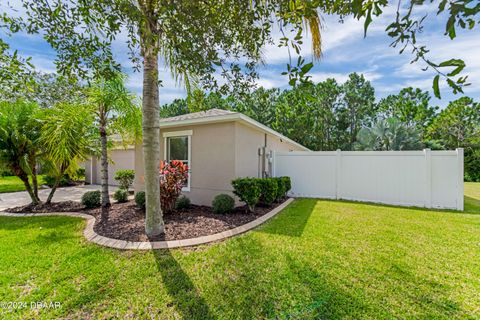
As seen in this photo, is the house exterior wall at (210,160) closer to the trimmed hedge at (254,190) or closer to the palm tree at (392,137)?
the trimmed hedge at (254,190)

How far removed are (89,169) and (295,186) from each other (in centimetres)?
1402

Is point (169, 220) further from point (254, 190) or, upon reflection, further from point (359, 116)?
point (359, 116)

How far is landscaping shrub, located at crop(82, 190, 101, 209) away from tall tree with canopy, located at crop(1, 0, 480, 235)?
563 cm

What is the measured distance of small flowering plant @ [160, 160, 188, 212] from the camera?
614 cm

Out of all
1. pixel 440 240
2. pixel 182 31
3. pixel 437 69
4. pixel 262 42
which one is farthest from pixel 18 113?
pixel 440 240

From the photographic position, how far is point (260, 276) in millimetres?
3230

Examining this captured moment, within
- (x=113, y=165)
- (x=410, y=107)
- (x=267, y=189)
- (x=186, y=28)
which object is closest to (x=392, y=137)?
(x=410, y=107)

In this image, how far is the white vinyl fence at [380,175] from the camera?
768cm

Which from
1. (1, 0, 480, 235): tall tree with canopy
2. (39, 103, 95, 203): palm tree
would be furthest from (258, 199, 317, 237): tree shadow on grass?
(39, 103, 95, 203): palm tree

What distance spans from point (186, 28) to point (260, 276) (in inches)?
135

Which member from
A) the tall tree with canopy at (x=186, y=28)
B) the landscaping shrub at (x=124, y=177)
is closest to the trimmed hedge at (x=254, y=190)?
the tall tree with canopy at (x=186, y=28)

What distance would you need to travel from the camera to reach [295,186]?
10.2m

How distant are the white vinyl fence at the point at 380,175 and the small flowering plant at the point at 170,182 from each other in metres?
5.23

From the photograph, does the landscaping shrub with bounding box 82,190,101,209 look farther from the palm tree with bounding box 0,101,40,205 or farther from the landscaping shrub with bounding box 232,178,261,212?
the landscaping shrub with bounding box 232,178,261,212
